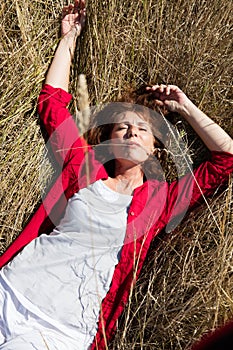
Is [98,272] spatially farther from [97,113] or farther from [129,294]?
[97,113]

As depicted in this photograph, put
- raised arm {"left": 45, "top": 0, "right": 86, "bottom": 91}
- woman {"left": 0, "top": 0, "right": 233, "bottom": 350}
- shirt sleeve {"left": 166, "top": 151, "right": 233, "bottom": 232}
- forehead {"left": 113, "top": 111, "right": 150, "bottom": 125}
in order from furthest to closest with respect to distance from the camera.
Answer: raised arm {"left": 45, "top": 0, "right": 86, "bottom": 91}
forehead {"left": 113, "top": 111, "right": 150, "bottom": 125}
shirt sleeve {"left": 166, "top": 151, "right": 233, "bottom": 232}
woman {"left": 0, "top": 0, "right": 233, "bottom": 350}

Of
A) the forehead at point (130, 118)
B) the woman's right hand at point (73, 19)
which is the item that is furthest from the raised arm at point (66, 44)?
the forehead at point (130, 118)

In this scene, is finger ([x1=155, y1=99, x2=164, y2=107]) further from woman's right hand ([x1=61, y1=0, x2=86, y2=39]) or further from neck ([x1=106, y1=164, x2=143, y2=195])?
woman's right hand ([x1=61, y1=0, x2=86, y2=39])

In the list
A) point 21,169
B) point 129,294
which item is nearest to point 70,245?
point 129,294

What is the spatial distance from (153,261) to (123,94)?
723 mm

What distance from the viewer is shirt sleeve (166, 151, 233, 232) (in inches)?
86.7

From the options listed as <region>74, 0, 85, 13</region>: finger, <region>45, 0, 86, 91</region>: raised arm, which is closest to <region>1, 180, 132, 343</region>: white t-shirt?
<region>45, 0, 86, 91</region>: raised arm

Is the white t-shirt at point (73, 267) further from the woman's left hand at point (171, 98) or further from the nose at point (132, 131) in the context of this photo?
the woman's left hand at point (171, 98)

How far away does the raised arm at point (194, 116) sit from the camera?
2260mm

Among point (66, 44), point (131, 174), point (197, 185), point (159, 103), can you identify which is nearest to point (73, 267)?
point (131, 174)

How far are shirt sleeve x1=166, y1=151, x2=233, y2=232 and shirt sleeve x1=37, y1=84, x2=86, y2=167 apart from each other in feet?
1.39

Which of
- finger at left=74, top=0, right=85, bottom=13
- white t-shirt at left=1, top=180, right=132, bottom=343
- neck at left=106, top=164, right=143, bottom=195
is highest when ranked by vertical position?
finger at left=74, top=0, right=85, bottom=13

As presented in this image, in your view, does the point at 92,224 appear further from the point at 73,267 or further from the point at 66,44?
the point at 66,44

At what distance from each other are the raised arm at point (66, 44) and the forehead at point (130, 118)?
0.95 ft
